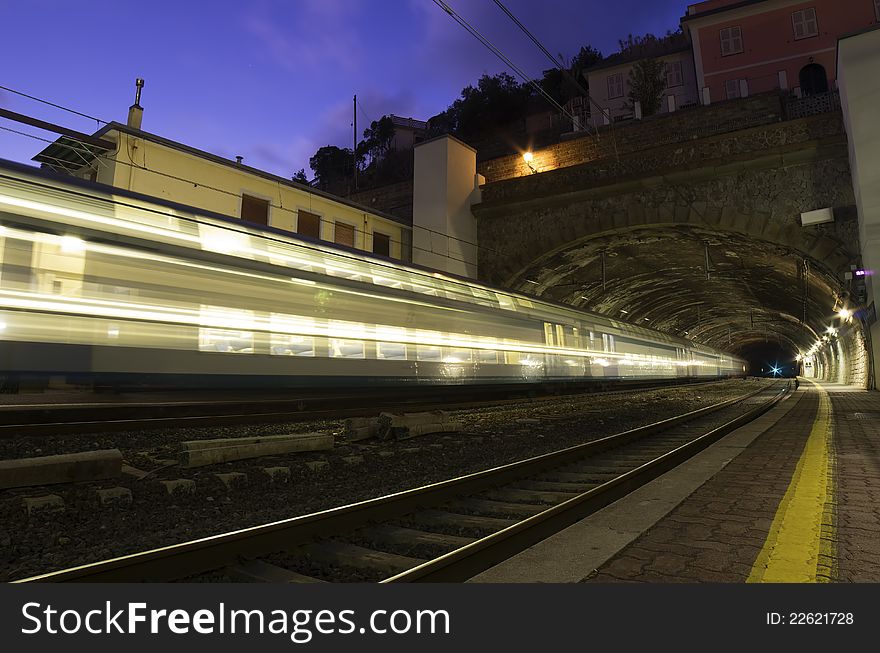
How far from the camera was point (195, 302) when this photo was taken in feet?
20.9

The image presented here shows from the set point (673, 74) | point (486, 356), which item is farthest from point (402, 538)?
point (673, 74)

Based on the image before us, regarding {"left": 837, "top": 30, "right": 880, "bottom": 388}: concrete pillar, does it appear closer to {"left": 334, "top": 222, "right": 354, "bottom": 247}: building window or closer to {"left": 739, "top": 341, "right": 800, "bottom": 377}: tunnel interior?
{"left": 334, "top": 222, "right": 354, "bottom": 247}: building window

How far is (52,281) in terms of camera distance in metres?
5.26

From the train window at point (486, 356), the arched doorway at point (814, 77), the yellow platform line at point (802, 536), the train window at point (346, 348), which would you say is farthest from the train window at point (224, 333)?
the arched doorway at point (814, 77)

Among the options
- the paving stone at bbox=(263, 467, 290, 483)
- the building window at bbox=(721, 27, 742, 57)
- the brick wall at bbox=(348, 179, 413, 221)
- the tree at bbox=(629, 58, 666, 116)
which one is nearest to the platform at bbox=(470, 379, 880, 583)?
the paving stone at bbox=(263, 467, 290, 483)

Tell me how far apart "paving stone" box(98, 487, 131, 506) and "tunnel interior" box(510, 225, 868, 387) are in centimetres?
1773

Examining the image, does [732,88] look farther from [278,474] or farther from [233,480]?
[233,480]

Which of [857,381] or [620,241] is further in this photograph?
[857,381]

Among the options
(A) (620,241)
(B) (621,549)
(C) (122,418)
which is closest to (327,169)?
(A) (620,241)

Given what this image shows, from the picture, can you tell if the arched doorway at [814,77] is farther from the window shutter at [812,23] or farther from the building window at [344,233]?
the building window at [344,233]

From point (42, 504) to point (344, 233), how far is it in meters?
17.4

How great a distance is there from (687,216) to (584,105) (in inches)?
1229

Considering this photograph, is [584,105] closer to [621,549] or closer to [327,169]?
[327,169]

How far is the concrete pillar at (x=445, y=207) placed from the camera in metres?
20.7
